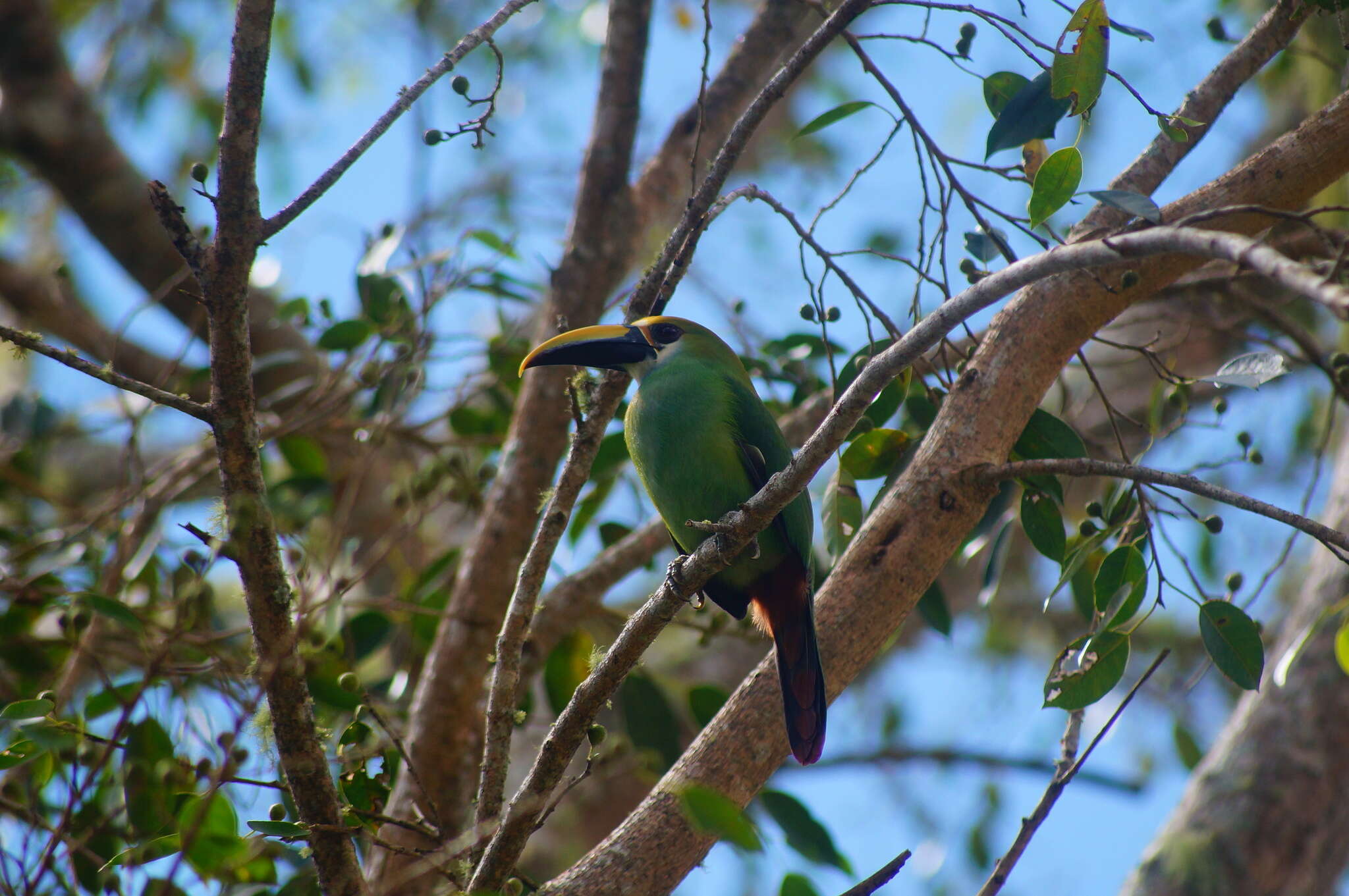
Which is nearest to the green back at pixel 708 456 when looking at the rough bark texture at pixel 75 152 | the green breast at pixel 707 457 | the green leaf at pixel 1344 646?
the green breast at pixel 707 457

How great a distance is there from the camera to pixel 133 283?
4719 millimetres

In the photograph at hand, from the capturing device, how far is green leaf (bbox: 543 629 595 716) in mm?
3447

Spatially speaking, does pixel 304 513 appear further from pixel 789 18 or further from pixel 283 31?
pixel 283 31

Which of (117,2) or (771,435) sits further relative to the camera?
(117,2)

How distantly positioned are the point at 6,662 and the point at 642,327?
2.14 metres

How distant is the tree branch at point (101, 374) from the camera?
1670 mm

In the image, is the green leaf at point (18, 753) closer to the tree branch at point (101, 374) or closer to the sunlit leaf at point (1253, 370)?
the tree branch at point (101, 374)

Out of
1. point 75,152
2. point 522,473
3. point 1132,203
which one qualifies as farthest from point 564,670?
point 75,152

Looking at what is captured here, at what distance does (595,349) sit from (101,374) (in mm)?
1553

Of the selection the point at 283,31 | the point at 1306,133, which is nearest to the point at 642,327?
the point at 1306,133

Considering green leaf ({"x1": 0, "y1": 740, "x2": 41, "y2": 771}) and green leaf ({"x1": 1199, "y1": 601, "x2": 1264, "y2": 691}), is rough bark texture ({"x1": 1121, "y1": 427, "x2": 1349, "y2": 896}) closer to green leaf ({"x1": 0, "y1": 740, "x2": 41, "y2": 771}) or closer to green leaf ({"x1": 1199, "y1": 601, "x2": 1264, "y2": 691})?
green leaf ({"x1": 1199, "y1": 601, "x2": 1264, "y2": 691})

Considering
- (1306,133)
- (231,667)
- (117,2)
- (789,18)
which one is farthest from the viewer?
(117,2)

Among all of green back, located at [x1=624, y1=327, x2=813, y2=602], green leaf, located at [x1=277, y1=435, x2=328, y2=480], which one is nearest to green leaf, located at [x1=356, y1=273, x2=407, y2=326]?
green leaf, located at [x1=277, y1=435, x2=328, y2=480]

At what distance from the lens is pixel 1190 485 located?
176 centimetres
